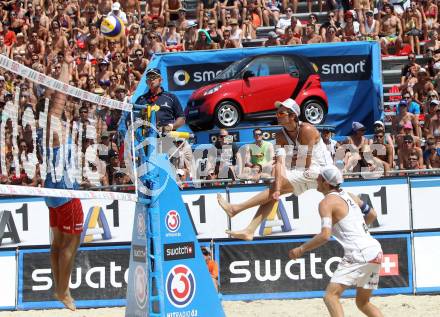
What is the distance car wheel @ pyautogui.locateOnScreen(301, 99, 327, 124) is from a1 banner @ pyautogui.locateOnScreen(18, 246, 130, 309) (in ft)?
14.8

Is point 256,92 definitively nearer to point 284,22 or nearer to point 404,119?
point 404,119

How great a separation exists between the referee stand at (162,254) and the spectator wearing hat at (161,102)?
0.74 metres

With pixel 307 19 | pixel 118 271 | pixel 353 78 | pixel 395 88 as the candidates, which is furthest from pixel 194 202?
pixel 307 19

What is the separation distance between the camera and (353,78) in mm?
17859

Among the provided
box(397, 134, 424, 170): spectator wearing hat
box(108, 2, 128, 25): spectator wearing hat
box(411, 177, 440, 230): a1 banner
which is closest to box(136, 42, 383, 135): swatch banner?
box(397, 134, 424, 170): spectator wearing hat

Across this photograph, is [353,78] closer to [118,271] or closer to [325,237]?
[118,271]

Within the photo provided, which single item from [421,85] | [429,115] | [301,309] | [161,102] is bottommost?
[301,309]

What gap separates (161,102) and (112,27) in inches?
277

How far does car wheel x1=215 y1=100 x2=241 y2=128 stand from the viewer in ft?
57.6

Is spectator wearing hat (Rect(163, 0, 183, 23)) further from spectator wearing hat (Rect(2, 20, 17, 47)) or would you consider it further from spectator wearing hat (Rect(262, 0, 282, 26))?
spectator wearing hat (Rect(2, 20, 17, 47))

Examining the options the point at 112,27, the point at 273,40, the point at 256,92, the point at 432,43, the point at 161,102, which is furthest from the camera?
the point at 273,40

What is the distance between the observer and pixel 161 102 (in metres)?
12.1

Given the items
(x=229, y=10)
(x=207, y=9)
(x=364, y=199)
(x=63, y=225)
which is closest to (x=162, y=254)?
(x=63, y=225)

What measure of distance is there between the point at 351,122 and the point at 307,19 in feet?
14.1
